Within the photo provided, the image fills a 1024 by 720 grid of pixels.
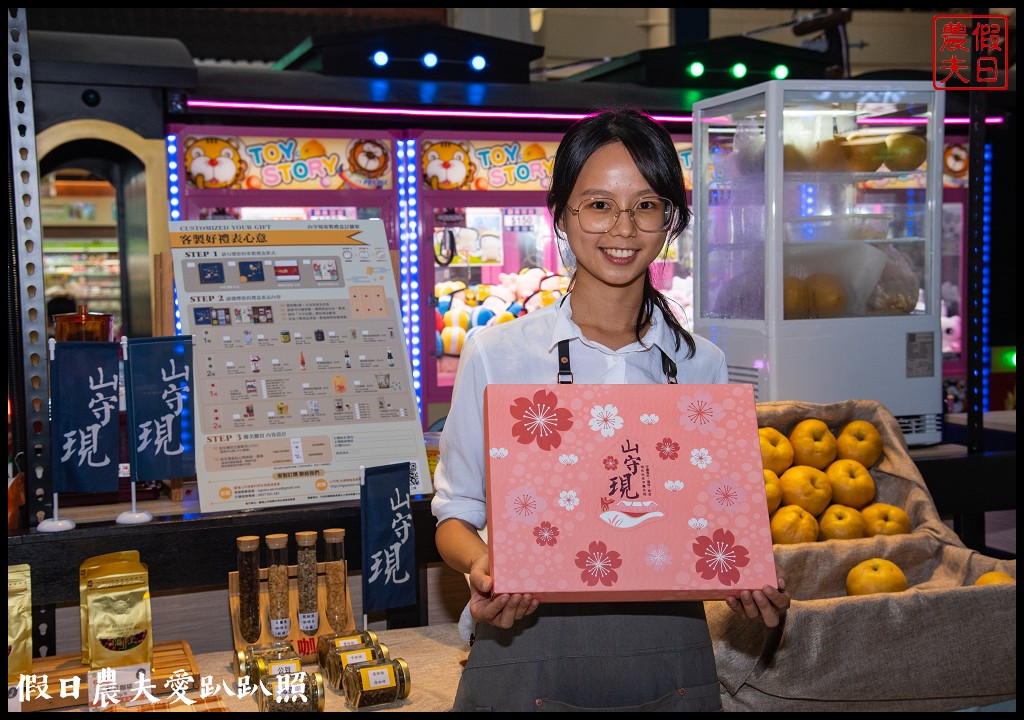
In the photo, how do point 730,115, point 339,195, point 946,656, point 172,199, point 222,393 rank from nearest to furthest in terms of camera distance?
point 946,656, point 222,393, point 730,115, point 172,199, point 339,195

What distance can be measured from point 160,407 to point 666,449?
1.31 metres

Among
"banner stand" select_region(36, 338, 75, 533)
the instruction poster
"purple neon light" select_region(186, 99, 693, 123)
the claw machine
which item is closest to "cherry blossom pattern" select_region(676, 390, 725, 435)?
the instruction poster

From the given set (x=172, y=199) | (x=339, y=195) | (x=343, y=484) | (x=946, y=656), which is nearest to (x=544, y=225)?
(x=339, y=195)

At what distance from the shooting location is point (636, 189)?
1570mm

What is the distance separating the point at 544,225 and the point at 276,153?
164 centimetres

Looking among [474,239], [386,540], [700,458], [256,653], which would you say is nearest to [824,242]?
[386,540]

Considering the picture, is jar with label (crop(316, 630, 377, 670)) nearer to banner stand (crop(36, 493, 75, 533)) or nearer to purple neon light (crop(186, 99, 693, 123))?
banner stand (crop(36, 493, 75, 533))

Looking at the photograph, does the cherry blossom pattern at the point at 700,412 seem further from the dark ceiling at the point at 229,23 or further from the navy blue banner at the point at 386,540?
the dark ceiling at the point at 229,23

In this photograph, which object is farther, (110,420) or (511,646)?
(110,420)

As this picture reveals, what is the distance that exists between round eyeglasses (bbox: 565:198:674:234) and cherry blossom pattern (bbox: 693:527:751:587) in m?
0.50

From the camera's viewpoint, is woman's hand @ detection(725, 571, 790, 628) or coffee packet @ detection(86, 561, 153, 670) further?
coffee packet @ detection(86, 561, 153, 670)

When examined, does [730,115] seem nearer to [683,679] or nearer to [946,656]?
[946,656]

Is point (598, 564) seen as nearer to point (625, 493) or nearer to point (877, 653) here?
point (625, 493)

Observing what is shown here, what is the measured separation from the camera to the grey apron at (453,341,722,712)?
1.54 m
